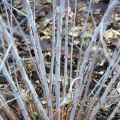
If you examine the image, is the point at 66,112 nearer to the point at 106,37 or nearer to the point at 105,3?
the point at 106,37

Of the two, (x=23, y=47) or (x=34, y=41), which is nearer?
(x=34, y=41)

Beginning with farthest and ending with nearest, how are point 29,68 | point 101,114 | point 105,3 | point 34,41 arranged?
point 105,3 < point 29,68 < point 101,114 < point 34,41

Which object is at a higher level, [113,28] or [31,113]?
[113,28]

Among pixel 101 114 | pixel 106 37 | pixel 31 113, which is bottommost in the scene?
pixel 101 114

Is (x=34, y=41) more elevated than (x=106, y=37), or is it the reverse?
(x=34, y=41)

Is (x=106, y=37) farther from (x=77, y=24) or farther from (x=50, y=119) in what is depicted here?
(x=50, y=119)

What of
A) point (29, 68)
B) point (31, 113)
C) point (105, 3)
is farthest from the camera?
point (105, 3)

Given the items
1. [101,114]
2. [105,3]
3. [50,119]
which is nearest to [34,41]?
[50,119]

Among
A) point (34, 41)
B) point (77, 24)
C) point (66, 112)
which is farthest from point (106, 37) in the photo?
point (34, 41)

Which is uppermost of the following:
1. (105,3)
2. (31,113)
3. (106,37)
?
(105,3)
